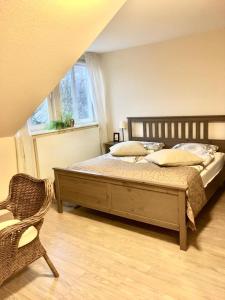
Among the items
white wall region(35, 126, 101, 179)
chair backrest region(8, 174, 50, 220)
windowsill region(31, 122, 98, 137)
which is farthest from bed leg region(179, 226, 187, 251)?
windowsill region(31, 122, 98, 137)

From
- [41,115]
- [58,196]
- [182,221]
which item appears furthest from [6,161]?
[182,221]

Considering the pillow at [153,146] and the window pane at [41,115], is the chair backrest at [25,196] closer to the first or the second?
the window pane at [41,115]

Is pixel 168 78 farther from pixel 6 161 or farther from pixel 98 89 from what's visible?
pixel 6 161

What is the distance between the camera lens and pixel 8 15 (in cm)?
175

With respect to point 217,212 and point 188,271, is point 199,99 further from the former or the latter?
point 188,271

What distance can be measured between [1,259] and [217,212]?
2.39 m

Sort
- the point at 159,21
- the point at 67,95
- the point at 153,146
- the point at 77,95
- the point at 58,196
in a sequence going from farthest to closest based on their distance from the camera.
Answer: the point at 77,95
the point at 67,95
the point at 153,146
the point at 58,196
the point at 159,21

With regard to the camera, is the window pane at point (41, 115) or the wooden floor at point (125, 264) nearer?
the wooden floor at point (125, 264)

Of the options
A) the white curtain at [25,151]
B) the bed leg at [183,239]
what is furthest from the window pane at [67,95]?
the bed leg at [183,239]

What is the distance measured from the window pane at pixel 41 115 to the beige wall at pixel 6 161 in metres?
0.64

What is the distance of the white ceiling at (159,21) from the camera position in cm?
261

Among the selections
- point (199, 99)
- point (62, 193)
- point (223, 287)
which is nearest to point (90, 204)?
point (62, 193)

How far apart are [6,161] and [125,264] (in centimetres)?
214

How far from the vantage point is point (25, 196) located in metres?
2.28
